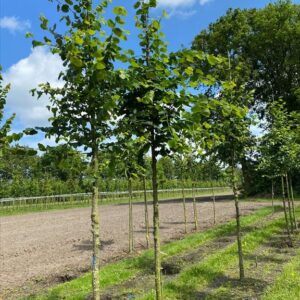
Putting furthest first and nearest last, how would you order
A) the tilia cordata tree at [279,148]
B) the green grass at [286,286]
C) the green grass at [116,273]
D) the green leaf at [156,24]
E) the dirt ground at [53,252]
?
the tilia cordata tree at [279,148] → the dirt ground at [53,252] → the green grass at [116,273] → the green grass at [286,286] → the green leaf at [156,24]

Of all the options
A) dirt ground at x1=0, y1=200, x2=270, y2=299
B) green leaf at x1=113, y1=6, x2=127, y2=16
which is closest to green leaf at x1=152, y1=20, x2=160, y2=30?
green leaf at x1=113, y1=6, x2=127, y2=16

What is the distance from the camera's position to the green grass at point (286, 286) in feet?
23.1

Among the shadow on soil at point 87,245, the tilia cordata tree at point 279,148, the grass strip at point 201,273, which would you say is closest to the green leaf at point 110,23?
the grass strip at point 201,273

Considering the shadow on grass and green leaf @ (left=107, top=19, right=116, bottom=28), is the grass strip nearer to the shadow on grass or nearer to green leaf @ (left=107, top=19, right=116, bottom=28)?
the shadow on grass

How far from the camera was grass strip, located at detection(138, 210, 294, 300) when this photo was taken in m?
7.67

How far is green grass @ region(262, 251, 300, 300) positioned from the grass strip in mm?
1272

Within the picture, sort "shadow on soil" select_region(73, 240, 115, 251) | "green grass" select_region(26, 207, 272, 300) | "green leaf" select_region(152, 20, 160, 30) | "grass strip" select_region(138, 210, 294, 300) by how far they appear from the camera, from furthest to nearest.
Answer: "shadow on soil" select_region(73, 240, 115, 251) < "green grass" select_region(26, 207, 272, 300) < "grass strip" select_region(138, 210, 294, 300) < "green leaf" select_region(152, 20, 160, 30)

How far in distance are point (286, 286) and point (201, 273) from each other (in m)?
1.88

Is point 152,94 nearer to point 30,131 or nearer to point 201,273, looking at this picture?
point 30,131

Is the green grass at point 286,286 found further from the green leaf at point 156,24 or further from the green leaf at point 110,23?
the green leaf at point 110,23

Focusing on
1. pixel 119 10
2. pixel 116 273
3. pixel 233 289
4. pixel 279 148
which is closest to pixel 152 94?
pixel 119 10

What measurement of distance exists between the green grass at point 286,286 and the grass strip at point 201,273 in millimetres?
1272

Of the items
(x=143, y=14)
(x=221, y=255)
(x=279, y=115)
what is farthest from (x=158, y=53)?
(x=279, y=115)

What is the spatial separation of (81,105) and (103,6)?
Result: 3.26 feet
